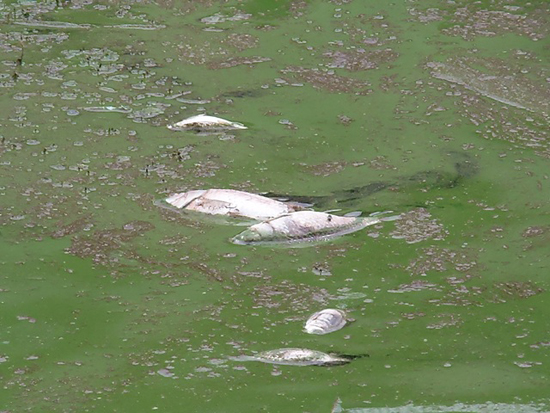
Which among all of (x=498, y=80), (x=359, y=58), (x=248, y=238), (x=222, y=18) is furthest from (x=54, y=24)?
(x=248, y=238)

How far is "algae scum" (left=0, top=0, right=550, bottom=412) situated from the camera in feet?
15.3

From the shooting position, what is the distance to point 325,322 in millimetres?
4996

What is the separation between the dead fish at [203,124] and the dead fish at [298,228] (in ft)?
4.73

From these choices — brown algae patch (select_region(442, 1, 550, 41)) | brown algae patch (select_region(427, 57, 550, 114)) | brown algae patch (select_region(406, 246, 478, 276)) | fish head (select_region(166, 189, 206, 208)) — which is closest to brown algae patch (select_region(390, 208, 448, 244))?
brown algae patch (select_region(406, 246, 478, 276))

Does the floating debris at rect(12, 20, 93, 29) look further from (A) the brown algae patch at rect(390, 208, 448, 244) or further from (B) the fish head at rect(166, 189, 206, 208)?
(A) the brown algae patch at rect(390, 208, 448, 244)

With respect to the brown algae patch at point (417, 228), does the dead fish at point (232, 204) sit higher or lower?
higher

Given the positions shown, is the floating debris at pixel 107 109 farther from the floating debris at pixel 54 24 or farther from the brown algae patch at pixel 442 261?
the brown algae patch at pixel 442 261

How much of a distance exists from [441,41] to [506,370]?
172 inches

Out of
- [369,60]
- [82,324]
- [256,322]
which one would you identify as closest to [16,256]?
[82,324]

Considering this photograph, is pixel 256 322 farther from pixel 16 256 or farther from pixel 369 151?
pixel 369 151

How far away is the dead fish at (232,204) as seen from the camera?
610 centimetres

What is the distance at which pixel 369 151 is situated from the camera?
708cm

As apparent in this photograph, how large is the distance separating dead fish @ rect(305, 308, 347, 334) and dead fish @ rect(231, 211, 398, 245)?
0.84 m

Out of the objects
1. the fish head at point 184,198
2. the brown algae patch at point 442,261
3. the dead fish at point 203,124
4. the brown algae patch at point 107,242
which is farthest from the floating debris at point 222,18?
the brown algae patch at point 442,261
